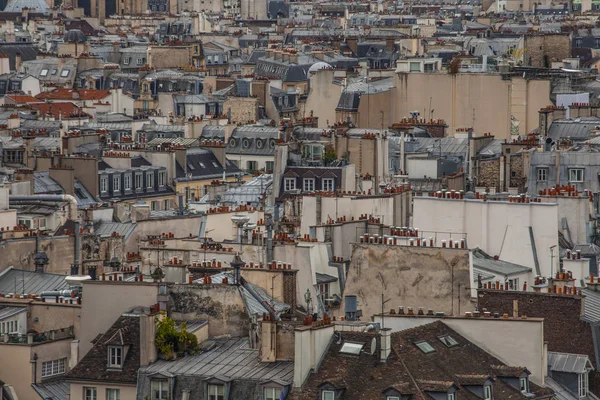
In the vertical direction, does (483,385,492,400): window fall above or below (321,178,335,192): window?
below

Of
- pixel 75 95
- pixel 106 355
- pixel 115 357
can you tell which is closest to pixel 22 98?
pixel 75 95

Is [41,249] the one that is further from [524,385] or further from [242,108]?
[242,108]

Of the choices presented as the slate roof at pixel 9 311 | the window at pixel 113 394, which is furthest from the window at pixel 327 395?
the slate roof at pixel 9 311

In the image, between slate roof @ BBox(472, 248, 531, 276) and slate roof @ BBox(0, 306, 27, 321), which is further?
slate roof @ BBox(472, 248, 531, 276)

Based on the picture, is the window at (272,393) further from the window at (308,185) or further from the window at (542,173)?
the window at (308,185)

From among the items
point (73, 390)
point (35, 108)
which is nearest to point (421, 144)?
point (35, 108)

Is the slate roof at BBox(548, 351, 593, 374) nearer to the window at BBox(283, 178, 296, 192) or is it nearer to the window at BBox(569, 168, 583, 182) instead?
the window at BBox(569, 168, 583, 182)

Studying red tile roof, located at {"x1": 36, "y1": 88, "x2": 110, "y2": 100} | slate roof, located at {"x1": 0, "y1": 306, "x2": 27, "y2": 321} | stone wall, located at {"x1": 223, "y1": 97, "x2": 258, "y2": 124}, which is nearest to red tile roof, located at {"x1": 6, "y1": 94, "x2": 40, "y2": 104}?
red tile roof, located at {"x1": 36, "y1": 88, "x2": 110, "y2": 100}
